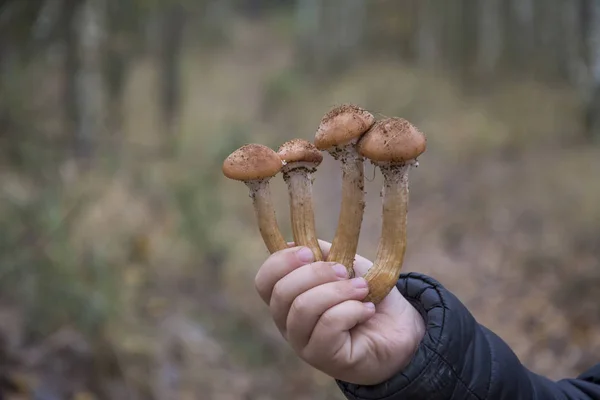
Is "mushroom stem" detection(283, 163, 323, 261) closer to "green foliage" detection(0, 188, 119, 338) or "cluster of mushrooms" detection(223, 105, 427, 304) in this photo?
"cluster of mushrooms" detection(223, 105, 427, 304)

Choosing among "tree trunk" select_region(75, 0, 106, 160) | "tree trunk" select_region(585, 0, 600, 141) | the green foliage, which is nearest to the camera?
the green foliage

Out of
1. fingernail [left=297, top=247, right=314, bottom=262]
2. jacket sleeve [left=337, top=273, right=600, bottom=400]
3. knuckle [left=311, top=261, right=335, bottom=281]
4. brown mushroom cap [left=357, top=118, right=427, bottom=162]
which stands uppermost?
brown mushroom cap [left=357, top=118, right=427, bottom=162]

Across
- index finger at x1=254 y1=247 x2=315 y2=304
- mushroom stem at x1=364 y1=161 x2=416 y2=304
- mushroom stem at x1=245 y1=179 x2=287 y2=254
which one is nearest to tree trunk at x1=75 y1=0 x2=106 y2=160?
mushroom stem at x1=245 y1=179 x2=287 y2=254

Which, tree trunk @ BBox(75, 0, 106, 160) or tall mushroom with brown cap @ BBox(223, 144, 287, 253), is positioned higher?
tree trunk @ BBox(75, 0, 106, 160)

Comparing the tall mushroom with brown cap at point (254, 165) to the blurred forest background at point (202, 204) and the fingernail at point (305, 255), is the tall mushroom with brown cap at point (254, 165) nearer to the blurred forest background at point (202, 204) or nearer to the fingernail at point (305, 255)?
the fingernail at point (305, 255)

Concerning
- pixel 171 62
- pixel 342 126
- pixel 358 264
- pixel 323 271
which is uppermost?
pixel 171 62

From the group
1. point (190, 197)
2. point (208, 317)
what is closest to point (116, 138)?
point (190, 197)

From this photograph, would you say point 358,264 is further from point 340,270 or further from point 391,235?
point 340,270

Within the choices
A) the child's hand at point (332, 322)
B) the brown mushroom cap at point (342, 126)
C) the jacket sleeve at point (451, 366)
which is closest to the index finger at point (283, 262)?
the child's hand at point (332, 322)

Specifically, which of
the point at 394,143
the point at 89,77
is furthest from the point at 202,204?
the point at 394,143
